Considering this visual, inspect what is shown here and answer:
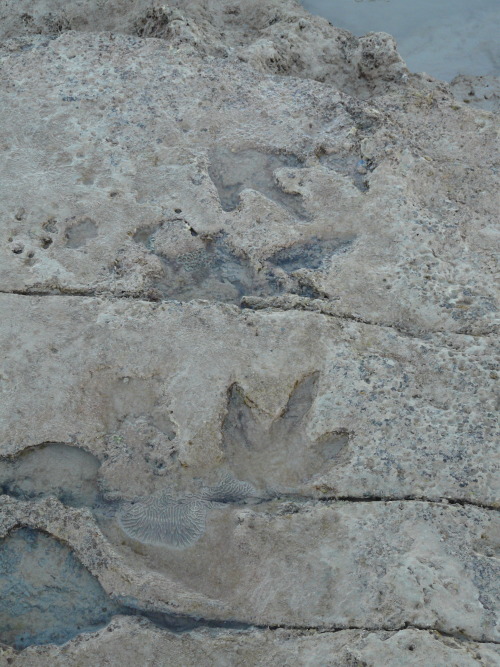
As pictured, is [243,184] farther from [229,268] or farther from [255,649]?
[255,649]

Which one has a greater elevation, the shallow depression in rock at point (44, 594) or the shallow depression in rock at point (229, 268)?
the shallow depression in rock at point (229, 268)

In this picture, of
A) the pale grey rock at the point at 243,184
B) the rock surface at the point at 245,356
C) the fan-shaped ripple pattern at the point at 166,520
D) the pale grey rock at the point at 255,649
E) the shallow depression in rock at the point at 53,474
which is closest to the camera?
the pale grey rock at the point at 255,649

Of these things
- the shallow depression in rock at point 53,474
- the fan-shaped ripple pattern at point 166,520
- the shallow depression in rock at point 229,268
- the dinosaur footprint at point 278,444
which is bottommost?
the shallow depression in rock at point 53,474

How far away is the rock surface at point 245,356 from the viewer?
2607 mm

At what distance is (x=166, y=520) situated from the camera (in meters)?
2.85

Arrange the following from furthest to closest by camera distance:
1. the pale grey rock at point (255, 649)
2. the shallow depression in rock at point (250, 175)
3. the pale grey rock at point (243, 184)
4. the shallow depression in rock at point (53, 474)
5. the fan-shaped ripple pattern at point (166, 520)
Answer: the shallow depression in rock at point (250, 175) < the pale grey rock at point (243, 184) < the shallow depression in rock at point (53, 474) < the fan-shaped ripple pattern at point (166, 520) < the pale grey rock at point (255, 649)

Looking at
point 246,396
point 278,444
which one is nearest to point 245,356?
point 246,396

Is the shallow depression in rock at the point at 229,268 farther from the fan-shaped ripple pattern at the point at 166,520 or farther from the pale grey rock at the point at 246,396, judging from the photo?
the fan-shaped ripple pattern at the point at 166,520

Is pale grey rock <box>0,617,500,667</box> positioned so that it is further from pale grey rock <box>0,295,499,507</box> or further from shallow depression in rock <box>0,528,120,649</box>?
pale grey rock <box>0,295,499,507</box>

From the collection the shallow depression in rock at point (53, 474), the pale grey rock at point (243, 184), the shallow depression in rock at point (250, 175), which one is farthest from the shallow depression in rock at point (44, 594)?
the shallow depression in rock at point (250, 175)

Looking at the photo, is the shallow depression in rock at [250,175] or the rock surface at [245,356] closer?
the rock surface at [245,356]

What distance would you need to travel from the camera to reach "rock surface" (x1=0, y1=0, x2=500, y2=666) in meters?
2.61

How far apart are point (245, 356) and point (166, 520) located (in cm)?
68

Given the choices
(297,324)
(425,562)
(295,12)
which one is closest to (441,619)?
(425,562)
